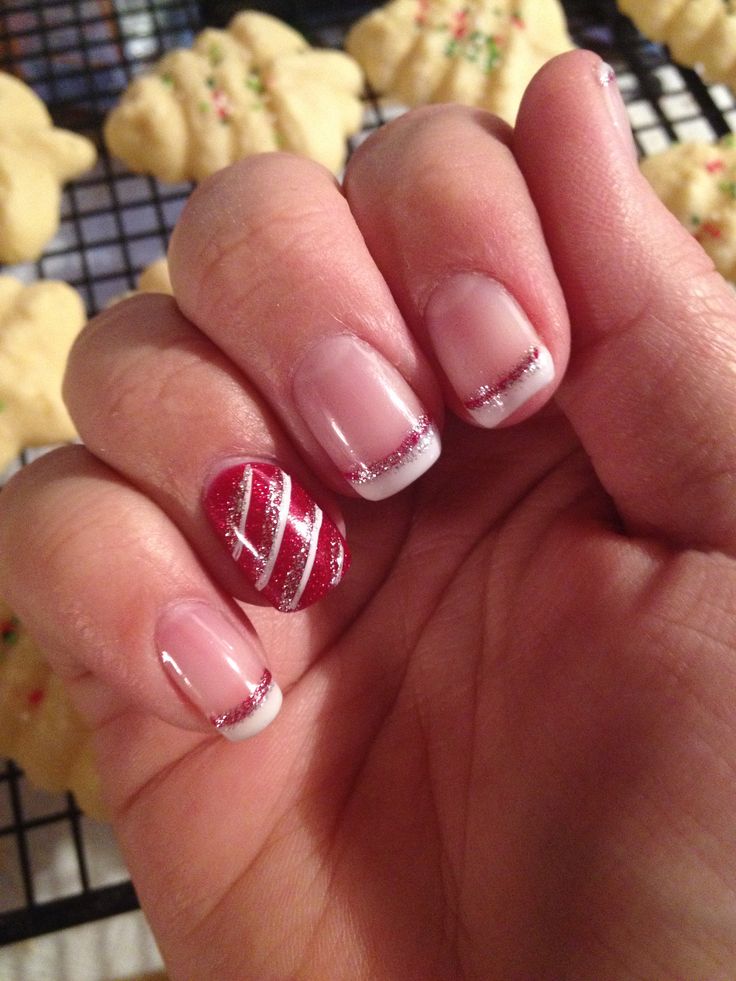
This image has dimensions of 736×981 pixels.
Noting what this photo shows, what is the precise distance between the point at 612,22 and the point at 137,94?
0.83m

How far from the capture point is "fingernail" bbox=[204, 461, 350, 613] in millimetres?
570

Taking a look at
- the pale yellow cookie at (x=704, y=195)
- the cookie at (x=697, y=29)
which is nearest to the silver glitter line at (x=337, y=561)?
the pale yellow cookie at (x=704, y=195)

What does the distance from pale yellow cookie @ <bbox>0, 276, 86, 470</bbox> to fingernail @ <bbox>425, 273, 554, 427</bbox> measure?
0.70m

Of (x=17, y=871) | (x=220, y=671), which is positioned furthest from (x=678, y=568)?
(x=17, y=871)

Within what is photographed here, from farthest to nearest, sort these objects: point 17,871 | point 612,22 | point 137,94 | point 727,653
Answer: point 612,22 → point 137,94 → point 17,871 → point 727,653

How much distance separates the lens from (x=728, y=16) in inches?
52.8

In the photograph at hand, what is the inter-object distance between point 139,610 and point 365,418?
0.64ft

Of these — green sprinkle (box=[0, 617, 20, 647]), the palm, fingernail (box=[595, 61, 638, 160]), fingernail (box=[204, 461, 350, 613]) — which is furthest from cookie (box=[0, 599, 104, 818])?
fingernail (box=[595, 61, 638, 160])

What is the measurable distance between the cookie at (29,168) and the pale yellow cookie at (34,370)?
4.6 inches

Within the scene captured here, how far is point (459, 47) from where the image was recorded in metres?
1.32

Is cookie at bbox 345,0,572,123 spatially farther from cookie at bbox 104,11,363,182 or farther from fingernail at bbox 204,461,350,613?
fingernail at bbox 204,461,350,613

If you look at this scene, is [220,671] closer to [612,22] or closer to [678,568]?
[678,568]

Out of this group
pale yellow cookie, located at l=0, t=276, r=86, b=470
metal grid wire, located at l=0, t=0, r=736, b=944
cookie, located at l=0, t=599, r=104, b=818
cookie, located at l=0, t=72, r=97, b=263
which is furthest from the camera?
metal grid wire, located at l=0, t=0, r=736, b=944

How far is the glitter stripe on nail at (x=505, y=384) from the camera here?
0.55 meters
